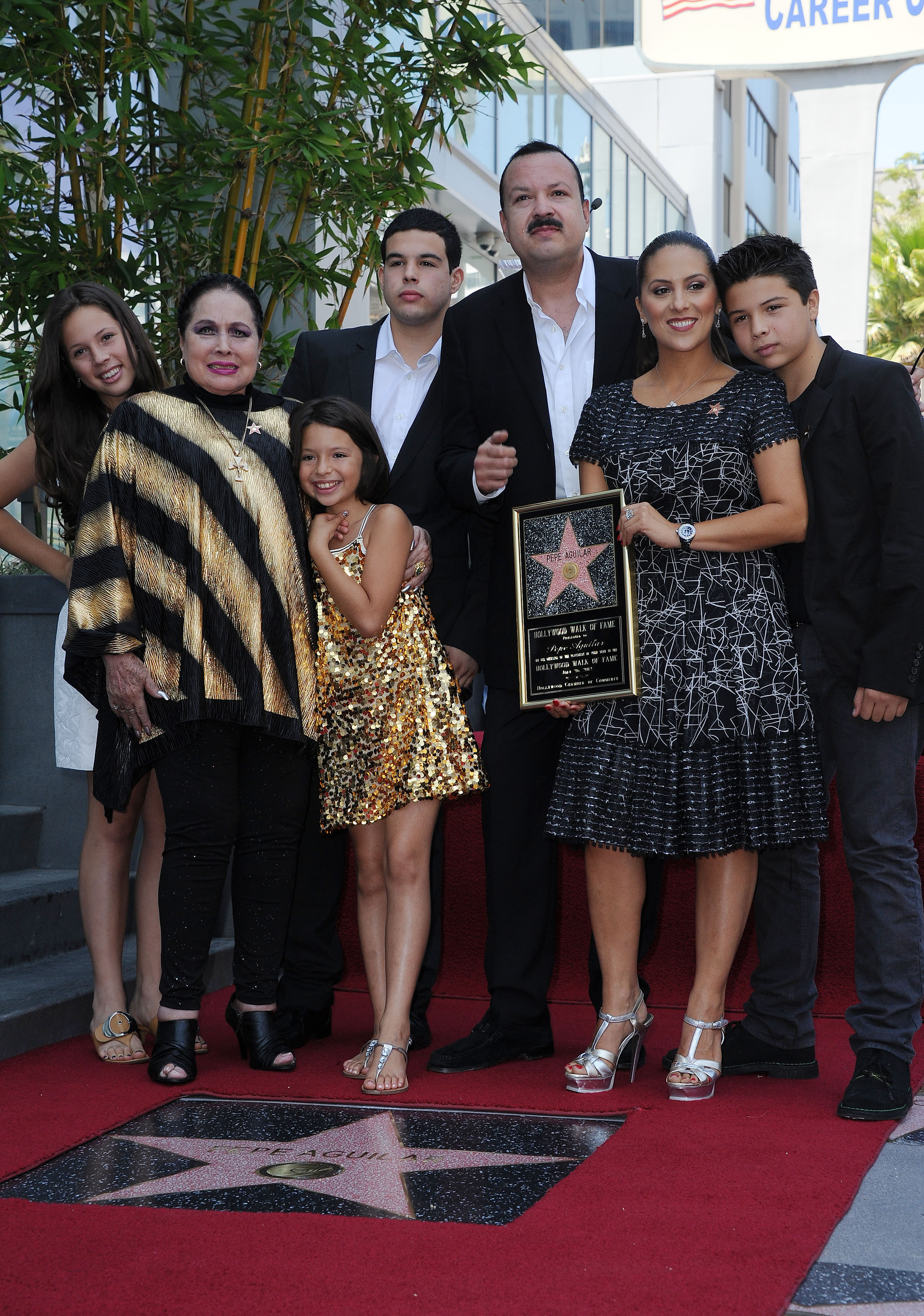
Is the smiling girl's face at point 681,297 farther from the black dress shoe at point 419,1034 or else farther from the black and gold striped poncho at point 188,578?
the black dress shoe at point 419,1034

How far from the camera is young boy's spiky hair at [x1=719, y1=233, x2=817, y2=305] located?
9.50 feet

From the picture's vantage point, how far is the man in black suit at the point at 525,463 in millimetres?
3230

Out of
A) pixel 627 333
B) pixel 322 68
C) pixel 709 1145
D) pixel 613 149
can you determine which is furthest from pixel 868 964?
pixel 613 149

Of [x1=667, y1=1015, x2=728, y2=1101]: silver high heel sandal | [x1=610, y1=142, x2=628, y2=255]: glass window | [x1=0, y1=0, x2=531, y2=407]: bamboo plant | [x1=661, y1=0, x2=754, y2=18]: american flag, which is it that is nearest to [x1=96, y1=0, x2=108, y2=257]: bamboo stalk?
[x1=0, y1=0, x2=531, y2=407]: bamboo plant

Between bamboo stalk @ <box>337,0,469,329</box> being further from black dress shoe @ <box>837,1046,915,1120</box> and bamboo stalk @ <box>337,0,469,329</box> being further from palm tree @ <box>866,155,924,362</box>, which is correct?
palm tree @ <box>866,155,924,362</box>

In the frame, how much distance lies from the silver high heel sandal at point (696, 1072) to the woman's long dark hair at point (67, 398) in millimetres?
1874

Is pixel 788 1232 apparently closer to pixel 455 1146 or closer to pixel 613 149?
pixel 455 1146

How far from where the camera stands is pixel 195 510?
9.96ft

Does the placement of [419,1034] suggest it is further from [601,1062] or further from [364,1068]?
[601,1062]

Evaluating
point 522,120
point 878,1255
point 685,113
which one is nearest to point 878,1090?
point 878,1255

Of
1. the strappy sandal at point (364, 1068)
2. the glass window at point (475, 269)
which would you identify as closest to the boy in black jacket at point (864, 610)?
the strappy sandal at point (364, 1068)

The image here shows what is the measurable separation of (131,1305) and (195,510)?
1.68 m

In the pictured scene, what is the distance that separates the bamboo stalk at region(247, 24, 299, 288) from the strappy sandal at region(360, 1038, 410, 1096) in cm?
255

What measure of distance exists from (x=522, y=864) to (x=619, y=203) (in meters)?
15.3
